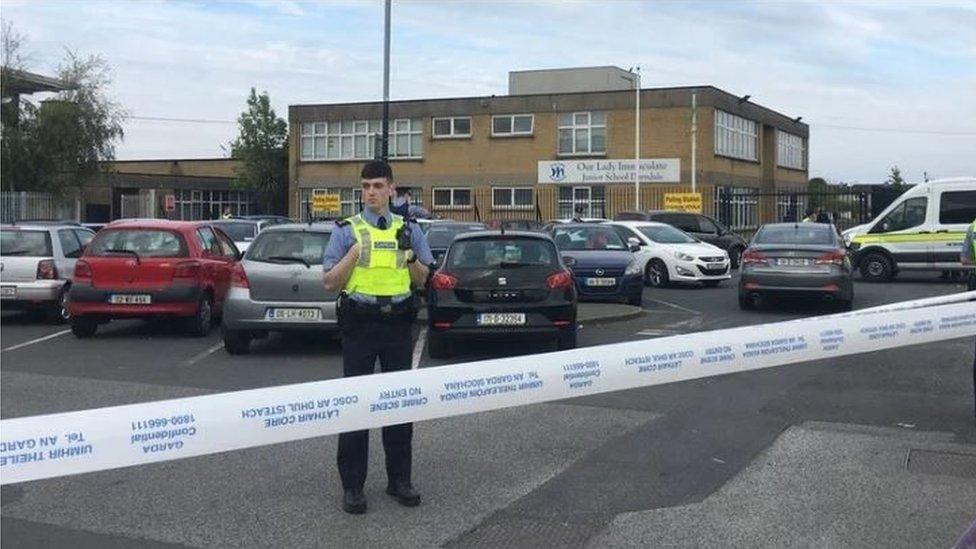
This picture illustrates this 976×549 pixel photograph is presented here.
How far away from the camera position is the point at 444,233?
19.1 m

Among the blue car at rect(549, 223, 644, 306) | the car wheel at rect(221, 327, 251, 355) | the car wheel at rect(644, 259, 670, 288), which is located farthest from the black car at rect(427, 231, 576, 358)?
the car wheel at rect(644, 259, 670, 288)

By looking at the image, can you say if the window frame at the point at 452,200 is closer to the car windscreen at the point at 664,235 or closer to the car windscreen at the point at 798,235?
the car windscreen at the point at 664,235

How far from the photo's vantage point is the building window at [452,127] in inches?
2013

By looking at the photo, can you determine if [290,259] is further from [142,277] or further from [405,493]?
[405,493]

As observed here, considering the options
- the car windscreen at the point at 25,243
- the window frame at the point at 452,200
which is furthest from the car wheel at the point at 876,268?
the window frame at the point at 452,200

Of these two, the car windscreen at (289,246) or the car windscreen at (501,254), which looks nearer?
the car windscreen at (501,254)

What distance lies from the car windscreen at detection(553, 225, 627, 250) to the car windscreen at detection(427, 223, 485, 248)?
4.94 feet

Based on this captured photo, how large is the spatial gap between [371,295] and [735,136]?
46.3 meters

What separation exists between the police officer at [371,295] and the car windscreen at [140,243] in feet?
26.4

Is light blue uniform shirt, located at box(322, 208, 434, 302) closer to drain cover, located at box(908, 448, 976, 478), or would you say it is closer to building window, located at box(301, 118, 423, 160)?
drain cover, located at box(908, 448, 976, 478)

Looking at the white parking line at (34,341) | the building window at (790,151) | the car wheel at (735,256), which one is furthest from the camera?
the building window at (790,151)

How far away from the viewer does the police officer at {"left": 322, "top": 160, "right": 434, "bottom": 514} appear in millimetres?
5723

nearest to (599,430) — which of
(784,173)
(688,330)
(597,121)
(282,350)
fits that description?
(282,350)

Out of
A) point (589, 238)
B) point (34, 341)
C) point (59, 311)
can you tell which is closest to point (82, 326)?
point (34, 341)
